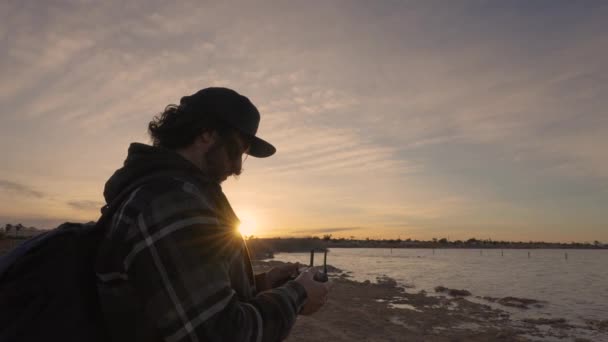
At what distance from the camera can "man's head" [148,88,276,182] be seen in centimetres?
252

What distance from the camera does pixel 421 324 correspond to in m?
18.0

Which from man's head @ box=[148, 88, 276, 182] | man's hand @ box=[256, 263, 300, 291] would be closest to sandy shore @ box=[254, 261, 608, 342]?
man's hand @ box=[256, 263, 300, 291]

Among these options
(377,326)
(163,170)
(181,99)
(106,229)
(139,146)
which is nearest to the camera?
(106,229)

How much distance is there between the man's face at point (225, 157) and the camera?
2504 millimetres

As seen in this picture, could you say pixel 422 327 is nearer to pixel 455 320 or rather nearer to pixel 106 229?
pixel 455 320

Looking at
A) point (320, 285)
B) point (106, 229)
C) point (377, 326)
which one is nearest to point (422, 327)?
point (377, 326)

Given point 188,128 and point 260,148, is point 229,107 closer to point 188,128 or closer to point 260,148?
point 188,128

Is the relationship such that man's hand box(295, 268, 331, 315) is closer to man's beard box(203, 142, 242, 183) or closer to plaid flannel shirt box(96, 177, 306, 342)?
plaid flannel shirt box(96, 177, 306, 342)

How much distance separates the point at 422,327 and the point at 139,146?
17579 mm

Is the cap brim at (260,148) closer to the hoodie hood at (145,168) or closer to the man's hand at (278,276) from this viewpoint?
the hoodie hood at (145,168)

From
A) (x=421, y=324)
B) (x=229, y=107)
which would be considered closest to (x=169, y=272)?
(x=229, y=107)

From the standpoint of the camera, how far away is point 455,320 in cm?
1973

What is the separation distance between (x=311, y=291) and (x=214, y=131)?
1.17 m

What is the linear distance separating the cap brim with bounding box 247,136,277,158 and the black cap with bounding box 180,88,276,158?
0.14ft
